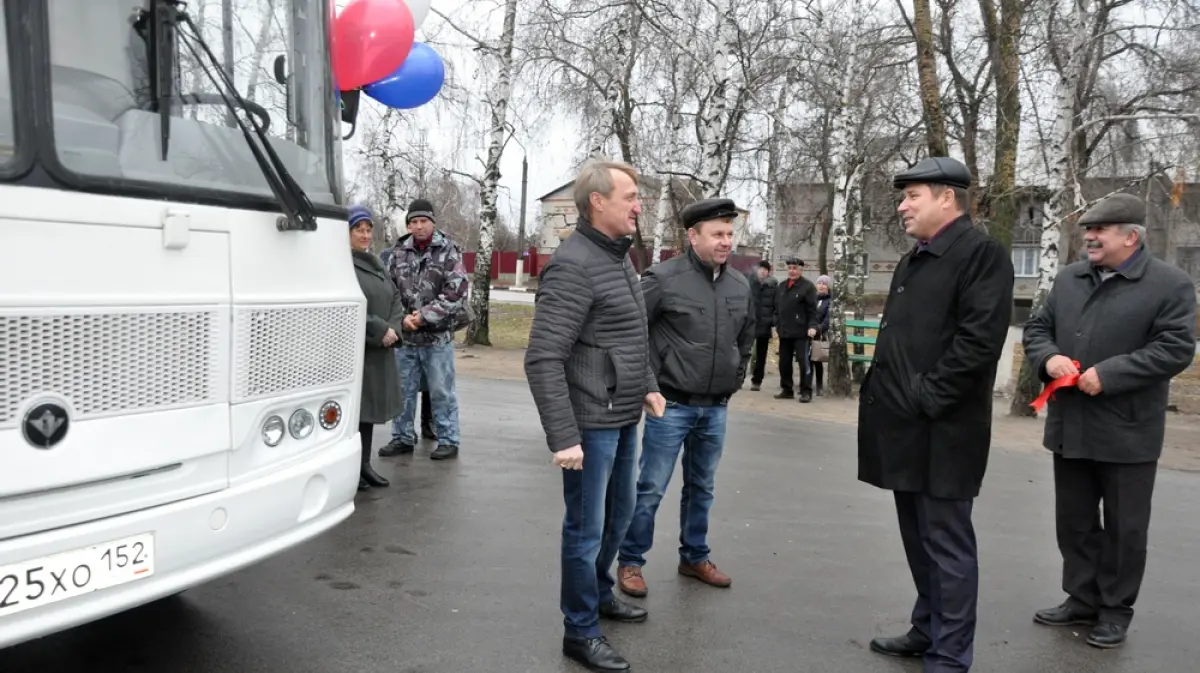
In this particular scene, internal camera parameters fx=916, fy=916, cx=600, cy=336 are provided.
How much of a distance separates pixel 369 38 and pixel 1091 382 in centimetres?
389

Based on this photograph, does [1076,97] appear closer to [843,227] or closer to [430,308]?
[843,227]

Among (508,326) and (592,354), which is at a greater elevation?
(592,354)

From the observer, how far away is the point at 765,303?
1260 centimetres

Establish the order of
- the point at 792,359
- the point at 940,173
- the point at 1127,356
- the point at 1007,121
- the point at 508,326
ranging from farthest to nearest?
the point at 508,326 → the point at 792,359 → the point at 1007,121 → the point at 1127,356 → the point at 940,173

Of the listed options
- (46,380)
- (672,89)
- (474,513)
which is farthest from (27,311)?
(672,89)

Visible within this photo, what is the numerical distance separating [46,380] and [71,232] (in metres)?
0.44

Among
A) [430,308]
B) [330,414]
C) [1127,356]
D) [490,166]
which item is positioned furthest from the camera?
[490,166]

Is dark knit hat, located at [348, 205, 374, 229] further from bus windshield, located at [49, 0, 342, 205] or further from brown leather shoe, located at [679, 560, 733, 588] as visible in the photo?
brown leather shoe, located at [679, 560, 733, 588]

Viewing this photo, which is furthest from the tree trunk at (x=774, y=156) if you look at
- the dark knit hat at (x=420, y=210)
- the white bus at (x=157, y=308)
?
the white bus at (x=157, y=308)

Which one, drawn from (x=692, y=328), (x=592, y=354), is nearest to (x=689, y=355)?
(x=692, y=328)

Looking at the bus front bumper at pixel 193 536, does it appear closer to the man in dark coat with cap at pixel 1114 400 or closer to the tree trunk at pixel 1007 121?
the man in dark coat with cap at pixel 1114 400

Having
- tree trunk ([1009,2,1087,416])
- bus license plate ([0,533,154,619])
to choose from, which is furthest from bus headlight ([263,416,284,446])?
tree trunk ([1009,2,1087,416])

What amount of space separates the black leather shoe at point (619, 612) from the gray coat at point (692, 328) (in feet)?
3.26

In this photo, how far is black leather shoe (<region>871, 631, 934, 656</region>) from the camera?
378 centimetres
